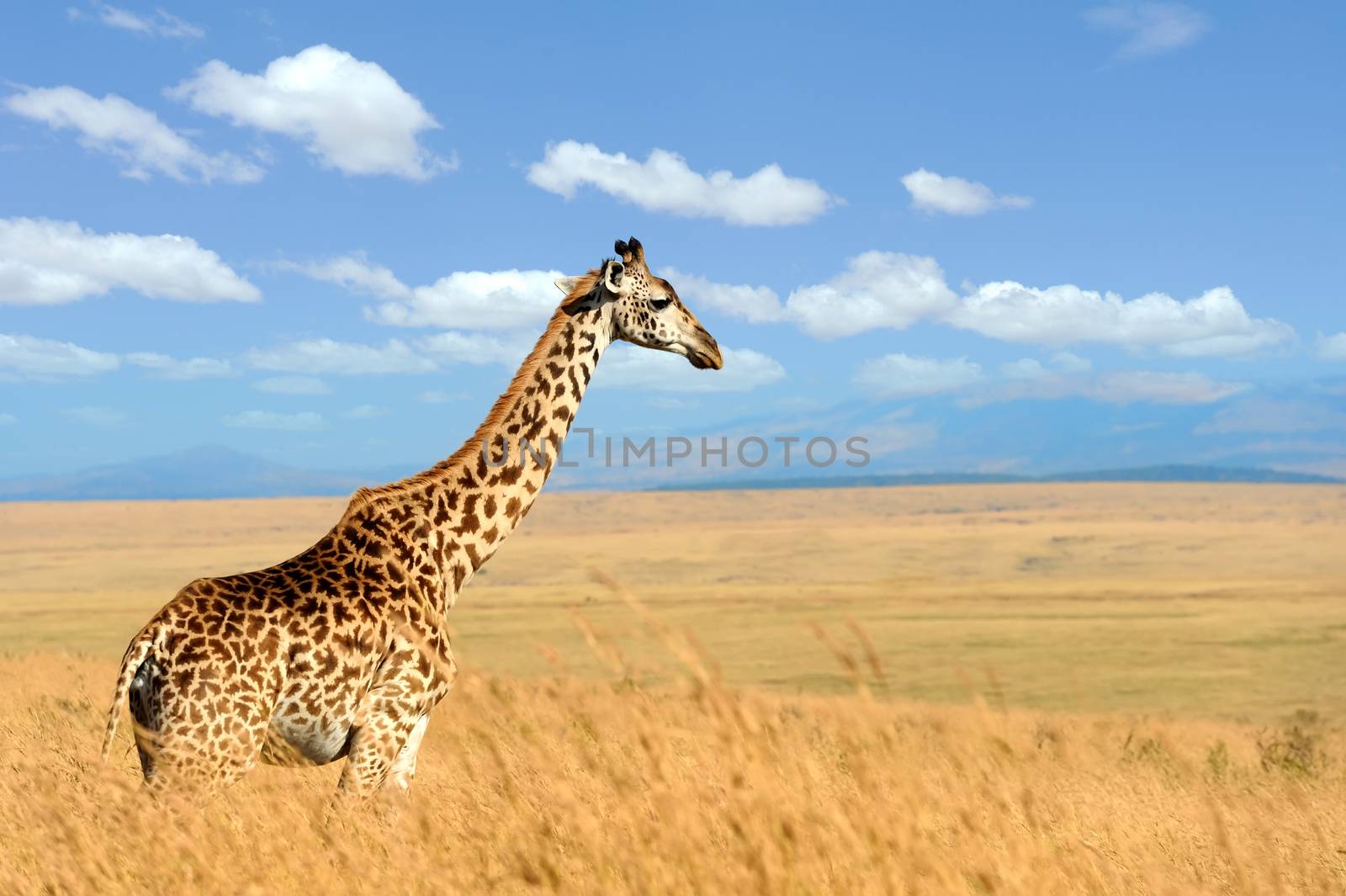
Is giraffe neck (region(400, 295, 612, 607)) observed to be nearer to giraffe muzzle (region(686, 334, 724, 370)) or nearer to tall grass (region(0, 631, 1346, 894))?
giraffe muzzle (region(686, 334, 724, 370))

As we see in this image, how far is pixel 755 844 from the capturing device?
3.89 meters

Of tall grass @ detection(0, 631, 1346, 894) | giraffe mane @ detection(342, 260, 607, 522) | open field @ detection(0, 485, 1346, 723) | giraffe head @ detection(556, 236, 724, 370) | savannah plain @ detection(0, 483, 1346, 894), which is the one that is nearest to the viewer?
tall grass @ detection(0, 631, 1346, 894)

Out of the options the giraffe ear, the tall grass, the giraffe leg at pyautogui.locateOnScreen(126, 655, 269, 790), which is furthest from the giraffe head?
the giraffe leg at pyautogui.locateOnScreen(126, 655, 269, 790)

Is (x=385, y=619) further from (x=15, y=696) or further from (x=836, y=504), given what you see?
(x=836, y=504)

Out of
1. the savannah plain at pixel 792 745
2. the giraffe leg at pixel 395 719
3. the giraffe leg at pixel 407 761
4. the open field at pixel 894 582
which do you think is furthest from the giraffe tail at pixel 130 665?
the open field at pixel 894 582

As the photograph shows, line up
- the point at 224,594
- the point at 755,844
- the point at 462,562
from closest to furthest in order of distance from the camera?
1. the point at 755,844
2. the point at 224,594
3. the point at 462,562

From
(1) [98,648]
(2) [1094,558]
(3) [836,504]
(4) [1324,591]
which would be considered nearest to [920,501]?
(3) [836,504]

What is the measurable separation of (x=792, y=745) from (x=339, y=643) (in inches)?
96.0

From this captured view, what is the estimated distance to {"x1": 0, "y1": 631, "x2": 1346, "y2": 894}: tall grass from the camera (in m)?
3.90

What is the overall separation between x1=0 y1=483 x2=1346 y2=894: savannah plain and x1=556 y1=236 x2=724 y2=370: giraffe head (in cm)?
209

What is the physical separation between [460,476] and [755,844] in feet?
13.6

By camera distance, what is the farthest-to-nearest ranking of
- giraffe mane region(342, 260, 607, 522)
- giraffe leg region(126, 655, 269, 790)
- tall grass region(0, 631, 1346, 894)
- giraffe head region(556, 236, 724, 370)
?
giraffe head region(556, 236, 724, 370) < giraffe mane region(342, 260, 607, 522) < giraffe leg region(126, 655, 269, 790) < tall grass region(0, 631, 1346, 894)

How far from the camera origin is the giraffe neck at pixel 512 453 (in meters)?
7.37

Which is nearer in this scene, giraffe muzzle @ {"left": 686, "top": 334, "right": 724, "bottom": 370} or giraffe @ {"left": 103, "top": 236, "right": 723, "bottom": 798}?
giraffe @ {"left": 103, "top": 236, "right": 723, "bottom": 798}
